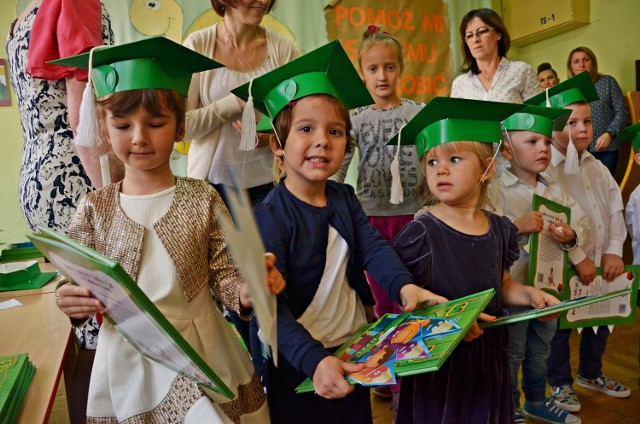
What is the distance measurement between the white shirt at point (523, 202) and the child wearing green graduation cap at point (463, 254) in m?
0.38

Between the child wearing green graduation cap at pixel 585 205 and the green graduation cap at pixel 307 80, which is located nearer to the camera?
the green graduation cap at pixel 307 80

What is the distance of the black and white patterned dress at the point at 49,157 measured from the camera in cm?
143

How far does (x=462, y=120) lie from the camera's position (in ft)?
4.65

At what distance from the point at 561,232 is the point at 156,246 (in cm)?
148

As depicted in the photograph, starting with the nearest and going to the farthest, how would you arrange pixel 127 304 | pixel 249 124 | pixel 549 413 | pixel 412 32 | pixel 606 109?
pixel 127 304 < pixel 249 124 < pixel 549 413 < pixel 606 109 < pixel 412 32

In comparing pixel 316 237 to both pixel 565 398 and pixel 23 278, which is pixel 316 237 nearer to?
pixel 23 278

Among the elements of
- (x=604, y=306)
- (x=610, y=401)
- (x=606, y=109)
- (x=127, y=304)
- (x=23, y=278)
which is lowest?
(x=610, y=401)

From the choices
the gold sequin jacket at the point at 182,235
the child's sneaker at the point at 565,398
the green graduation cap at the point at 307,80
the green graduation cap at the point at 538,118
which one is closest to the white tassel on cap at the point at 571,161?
the green graduation cap at the point at 538,118

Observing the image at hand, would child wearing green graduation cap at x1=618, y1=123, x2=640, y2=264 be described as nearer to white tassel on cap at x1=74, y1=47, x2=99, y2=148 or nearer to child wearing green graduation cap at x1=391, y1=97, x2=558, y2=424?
child wearing green graduation cap at x1=391, y1=97, x2=558, y2=424

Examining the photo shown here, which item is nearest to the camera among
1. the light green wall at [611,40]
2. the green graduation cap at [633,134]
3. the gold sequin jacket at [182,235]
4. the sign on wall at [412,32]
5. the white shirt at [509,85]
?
the gold sequin jacket at [182,235]

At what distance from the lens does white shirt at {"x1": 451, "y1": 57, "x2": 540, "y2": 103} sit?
7.50 feet

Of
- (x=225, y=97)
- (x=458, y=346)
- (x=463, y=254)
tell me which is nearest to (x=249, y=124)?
(x=225, y=97)

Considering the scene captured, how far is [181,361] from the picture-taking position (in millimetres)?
763

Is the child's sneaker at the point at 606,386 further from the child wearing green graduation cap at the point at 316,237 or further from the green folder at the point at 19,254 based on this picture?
the green folder at the point at 19,254
